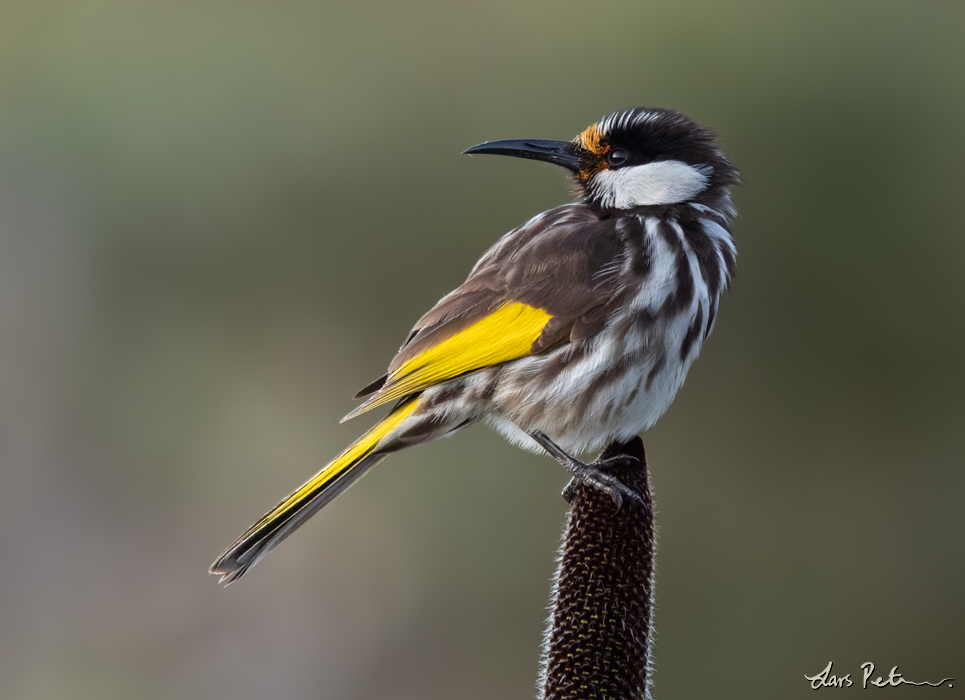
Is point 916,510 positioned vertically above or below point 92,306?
below

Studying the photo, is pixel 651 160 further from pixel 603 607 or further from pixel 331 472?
pixel 603 607

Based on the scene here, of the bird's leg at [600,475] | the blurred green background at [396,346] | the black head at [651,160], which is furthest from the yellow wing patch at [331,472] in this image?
the blurred green background at [396,346]

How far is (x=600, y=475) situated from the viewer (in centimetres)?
313

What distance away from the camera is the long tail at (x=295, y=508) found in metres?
3.50

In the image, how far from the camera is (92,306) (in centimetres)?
862

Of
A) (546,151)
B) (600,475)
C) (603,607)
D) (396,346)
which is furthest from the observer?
(396,346)

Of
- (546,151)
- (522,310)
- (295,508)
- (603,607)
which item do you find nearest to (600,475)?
(603,607)

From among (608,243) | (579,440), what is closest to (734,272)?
(608,243)

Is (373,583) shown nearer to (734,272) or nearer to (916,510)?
(916,510)

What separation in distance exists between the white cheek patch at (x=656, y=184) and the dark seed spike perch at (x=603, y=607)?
1415mm

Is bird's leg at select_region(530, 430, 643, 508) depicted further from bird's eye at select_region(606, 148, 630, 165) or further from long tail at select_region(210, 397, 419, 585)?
bird's eye at select_region(606, 148, 630, 165)

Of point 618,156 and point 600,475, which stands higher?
point 618,156

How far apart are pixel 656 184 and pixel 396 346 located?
3.95 metres

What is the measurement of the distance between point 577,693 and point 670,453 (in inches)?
177
